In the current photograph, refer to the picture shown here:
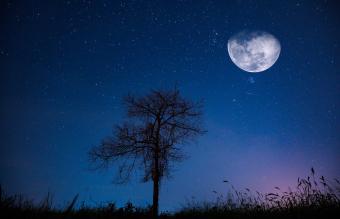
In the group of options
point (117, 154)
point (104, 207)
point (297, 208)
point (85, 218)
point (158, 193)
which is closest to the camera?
Result: point (85, 218)

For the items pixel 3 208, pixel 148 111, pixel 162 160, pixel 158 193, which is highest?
pixel 148 111

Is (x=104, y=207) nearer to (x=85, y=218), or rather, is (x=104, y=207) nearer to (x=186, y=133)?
(x=85, y=218)

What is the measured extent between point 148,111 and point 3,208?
641 inches

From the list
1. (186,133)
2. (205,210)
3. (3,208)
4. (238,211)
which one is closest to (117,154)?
(186,133)

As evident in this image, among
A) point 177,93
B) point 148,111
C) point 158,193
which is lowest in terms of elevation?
point 158,193

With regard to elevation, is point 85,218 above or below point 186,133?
below

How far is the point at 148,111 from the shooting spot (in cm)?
1828

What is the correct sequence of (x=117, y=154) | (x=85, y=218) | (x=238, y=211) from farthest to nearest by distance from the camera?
(x=117, y=154)
(x=238, y=211)
(x=85, y=218)

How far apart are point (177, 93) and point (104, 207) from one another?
12.4 m

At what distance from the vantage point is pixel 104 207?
6812 mm

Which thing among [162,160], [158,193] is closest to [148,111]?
[162,160]

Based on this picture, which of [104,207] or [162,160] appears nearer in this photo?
[104,207]

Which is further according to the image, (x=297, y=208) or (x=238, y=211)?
(x=238, y=211)

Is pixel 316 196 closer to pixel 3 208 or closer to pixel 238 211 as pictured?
pixel 238 211
